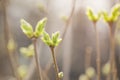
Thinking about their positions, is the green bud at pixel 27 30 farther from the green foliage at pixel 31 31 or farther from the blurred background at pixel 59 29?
the blurred background at pixel 59 29

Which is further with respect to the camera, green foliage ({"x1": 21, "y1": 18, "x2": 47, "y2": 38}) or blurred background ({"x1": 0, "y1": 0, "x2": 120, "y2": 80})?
blurred background ({"x1": 0, "y1": 0, "x2": 120, "y2": 80})

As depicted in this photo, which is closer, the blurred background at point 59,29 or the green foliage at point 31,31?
the green foliage at point 31,31

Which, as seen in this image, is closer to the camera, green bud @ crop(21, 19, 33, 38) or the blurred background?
green bud @ crop(21, 19, 33, 38)

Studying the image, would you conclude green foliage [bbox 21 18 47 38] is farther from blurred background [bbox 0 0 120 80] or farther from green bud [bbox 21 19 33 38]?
blurred background [bbox 0 0 120 80]

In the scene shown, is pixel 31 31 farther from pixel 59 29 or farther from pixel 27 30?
pixel 59 29

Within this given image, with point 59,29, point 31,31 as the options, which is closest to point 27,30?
point 31,31

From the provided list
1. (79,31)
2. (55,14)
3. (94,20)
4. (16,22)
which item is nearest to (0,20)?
(16,22)

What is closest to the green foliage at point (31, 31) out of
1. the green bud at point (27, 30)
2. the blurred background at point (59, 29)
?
the green bud at point (27, 30)

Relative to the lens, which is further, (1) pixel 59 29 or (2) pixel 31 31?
(1) pixel 59 29

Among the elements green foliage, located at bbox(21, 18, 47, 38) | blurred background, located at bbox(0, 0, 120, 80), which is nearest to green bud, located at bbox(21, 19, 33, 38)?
green foliage, located at bbox(21, 18, 47, 38)

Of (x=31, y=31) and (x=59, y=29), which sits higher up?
(x=31, y=31)

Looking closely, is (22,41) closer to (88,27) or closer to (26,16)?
(26,16)
